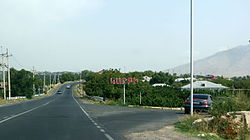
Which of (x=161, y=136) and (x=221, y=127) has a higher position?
(x=221, y=127)

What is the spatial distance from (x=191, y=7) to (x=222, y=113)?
6.74 meters

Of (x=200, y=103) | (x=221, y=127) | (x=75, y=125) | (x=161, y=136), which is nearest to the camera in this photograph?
(x=161, y=136)

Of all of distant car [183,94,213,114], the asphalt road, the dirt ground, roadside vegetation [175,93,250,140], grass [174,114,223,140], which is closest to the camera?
the dirt ground

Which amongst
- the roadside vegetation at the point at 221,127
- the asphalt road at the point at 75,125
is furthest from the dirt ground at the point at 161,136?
the roadside vegetation at the point at 221,127

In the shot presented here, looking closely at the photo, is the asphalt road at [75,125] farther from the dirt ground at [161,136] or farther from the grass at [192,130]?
the grass at [192,130]

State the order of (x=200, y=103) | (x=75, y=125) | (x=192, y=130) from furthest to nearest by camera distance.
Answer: (x=200, y=103)
(x=75, y=125)
(x=192, y=130)

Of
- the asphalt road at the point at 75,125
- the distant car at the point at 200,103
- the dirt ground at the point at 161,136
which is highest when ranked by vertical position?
the distant car at the point at 200,103

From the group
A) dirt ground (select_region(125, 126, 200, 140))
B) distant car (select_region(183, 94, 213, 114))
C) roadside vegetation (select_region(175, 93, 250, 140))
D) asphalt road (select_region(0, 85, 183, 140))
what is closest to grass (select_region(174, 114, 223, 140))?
roadside vegetation (select_region(175, 93, 250, 140))

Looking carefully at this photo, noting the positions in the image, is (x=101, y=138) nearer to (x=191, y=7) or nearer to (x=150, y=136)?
(x=150, y=136)

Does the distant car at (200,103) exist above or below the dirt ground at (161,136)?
above

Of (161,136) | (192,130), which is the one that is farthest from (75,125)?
(192,130)

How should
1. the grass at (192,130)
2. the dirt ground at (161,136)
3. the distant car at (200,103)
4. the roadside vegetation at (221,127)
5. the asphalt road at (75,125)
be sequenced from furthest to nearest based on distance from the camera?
the distant car at (200,103)
the roadside vegetation at (221,127)
the asphalt road at (75,125)
the grass at (192,130)
the dirt ground at (161,136)

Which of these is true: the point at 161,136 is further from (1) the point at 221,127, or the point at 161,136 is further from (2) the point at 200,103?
(2) the point at 200,103

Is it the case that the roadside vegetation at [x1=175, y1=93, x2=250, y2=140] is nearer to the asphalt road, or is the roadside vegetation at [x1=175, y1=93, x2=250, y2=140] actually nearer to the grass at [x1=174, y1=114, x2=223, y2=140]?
the grass at [x1=174, y1=114, x2=223, y2=140]
